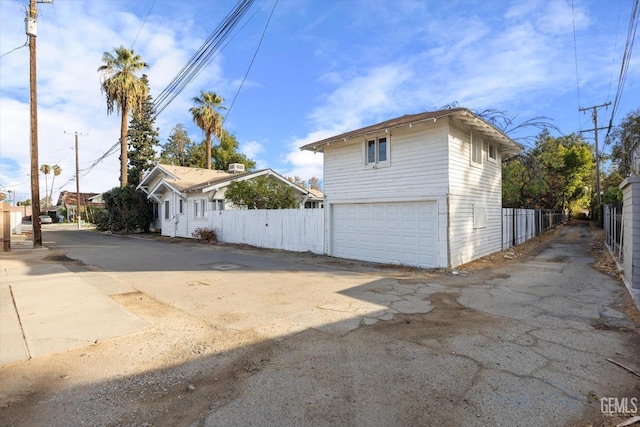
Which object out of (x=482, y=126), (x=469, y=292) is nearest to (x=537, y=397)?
(x=469, y=292)

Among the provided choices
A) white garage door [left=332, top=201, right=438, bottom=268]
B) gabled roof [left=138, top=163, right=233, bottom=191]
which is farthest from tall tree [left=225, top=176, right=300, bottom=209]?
gabled roof [left=138, top=163, right=233, bottom=191]

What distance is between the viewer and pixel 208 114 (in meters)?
30.9

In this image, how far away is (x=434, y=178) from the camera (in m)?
10.3

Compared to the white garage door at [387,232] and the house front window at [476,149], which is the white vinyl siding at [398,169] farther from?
the house front window at [476,149]

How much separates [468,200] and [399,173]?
2.50m

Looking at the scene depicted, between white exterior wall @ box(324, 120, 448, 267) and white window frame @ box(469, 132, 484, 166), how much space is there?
2036 mm

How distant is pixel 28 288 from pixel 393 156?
1008 centimetres

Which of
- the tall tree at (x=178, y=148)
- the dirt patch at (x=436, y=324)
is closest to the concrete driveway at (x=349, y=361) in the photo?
the dirt patch at (x=436, y=324)

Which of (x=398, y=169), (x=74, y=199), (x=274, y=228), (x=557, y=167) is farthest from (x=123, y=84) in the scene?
(x=74, y=199)

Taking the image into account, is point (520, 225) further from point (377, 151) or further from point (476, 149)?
point (377, 151)

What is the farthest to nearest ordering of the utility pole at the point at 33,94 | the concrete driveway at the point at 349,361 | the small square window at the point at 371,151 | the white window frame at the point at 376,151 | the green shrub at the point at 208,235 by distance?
the green shrub at the point at 208,235 < the utility pole at the point at 33,94 < the small square window at the point at 371,151 < the white window frame at the point at 376,151 < the concrete driveway at the point at 349,361

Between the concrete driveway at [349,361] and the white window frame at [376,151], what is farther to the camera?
the white window frame at [376,151]

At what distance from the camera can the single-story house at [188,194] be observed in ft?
67.9

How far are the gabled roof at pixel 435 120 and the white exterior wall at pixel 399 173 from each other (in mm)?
311
